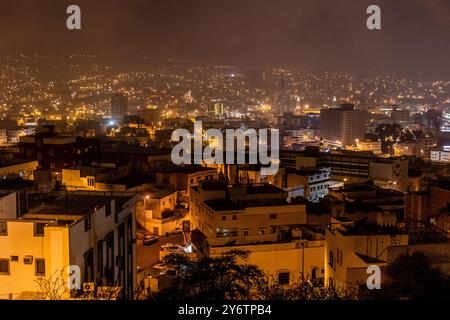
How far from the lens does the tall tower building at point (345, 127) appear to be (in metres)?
29.4

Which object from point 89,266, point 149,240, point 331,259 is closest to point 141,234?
point 149,240

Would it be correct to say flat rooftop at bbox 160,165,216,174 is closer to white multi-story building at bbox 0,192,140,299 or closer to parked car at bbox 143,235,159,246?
parked car at bbox 143,235,159,246

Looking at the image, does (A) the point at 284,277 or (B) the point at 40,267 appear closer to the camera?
(B) the point at 40,267

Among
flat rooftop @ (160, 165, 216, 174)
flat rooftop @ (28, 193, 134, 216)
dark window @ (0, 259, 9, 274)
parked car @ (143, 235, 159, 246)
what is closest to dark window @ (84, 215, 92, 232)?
flat rooftop @ (28, 193, 134, 216)

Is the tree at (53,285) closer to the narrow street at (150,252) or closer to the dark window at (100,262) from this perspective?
the dark window at (100,262)

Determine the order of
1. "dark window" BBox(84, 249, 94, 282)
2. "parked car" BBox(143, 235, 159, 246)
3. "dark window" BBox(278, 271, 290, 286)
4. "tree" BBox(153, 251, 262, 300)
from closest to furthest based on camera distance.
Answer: "tree" BBox(153, 251, 262, 300) → "dark window" BBox(84, 249, 94, 282) → "dark window" BBox(278, 271, 290, 286) → "parked car" BBox(143, 235, 159, 246)

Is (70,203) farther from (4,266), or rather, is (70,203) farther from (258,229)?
(258,229)

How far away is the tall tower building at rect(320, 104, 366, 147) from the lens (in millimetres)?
29375

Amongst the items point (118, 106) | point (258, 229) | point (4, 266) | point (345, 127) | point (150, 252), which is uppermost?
point (118, 106)

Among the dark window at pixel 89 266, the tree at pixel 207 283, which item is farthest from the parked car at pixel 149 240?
the tree at pixel 207 283

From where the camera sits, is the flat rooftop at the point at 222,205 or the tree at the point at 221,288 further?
the flat rooftop at the point at 222,205

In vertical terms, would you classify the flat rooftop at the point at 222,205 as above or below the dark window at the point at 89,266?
below

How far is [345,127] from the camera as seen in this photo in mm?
29609
